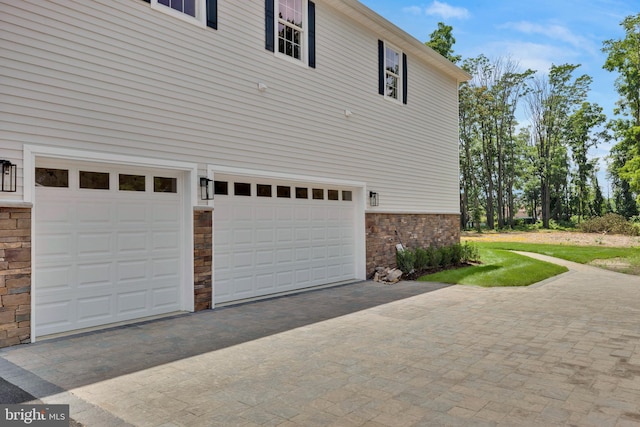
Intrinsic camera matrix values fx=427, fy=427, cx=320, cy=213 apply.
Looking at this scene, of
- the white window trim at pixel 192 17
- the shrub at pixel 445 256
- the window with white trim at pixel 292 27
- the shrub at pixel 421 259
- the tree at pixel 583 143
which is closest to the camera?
the white window trim at pixel 192 17

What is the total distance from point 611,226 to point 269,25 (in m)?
26.1

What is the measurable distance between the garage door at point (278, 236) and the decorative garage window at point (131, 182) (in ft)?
4.53

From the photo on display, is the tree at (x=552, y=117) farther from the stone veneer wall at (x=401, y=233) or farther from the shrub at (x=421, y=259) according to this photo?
the shrub at (x=421, y=259)

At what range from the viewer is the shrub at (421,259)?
1202cm

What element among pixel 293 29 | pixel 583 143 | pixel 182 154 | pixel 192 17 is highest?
pixel 583 143

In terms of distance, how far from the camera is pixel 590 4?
1080cm

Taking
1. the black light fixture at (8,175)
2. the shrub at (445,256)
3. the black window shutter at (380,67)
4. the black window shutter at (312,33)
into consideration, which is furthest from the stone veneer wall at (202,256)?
the shrub at (445,256)

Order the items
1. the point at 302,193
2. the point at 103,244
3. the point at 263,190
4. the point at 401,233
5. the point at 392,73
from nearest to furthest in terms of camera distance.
→ 1. the point at 103,244
2. the point at 263,190
3. the point at 302,193
4. the point at 392,73
5. the point at 401,233

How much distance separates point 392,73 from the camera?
1191 cm

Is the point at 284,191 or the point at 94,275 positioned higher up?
the point at 284,191

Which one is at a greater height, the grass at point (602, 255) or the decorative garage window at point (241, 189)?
the decorative garage window at point (241, 189)

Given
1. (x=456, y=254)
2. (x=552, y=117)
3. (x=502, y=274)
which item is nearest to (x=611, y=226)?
(x=552, y=117)

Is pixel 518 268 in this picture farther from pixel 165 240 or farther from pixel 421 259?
pixel 165 240

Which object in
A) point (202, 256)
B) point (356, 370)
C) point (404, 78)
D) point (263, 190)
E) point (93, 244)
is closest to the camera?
point (356, 370)
